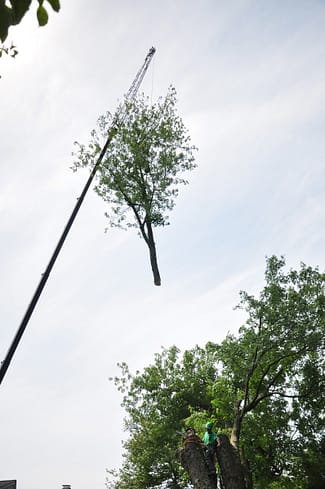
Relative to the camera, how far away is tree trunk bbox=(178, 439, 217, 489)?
29.2ft

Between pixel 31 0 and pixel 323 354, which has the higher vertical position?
pixel 323 354

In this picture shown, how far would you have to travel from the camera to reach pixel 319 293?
67.2 ft

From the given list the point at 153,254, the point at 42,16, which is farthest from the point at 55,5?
the point at 153,254

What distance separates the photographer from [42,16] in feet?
5.08

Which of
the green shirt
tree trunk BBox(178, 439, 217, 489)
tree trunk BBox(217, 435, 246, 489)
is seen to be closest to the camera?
tree trunk BBox(178, 439, 217, 489)

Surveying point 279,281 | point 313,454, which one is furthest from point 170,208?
point 313,454

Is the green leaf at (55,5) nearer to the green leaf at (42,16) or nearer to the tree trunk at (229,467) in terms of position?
the green leaf at (42,16)

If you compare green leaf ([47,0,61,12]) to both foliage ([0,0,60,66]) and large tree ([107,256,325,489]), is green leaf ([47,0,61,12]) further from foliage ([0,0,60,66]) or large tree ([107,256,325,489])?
large tree ([107,256,325,489])

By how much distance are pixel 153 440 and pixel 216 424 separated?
16.7 feet

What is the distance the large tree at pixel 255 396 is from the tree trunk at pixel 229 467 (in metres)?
0.03

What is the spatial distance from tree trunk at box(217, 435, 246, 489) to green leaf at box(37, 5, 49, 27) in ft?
35.2

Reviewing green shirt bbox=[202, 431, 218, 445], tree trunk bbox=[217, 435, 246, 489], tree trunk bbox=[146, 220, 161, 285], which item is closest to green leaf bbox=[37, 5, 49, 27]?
tree trunk bbox=[217, 435, 246, 489]

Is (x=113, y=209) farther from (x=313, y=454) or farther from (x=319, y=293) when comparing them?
(x=313, y=454)

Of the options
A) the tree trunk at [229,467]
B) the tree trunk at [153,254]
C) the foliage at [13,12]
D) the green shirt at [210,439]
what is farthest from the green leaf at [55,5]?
the tree trunk at [153,254]
